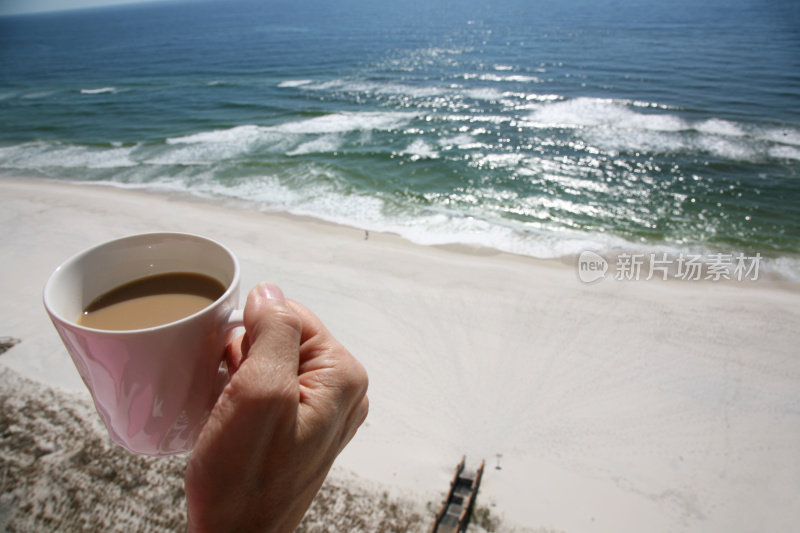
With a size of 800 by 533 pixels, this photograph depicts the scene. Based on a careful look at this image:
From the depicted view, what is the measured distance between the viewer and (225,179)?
457 inches

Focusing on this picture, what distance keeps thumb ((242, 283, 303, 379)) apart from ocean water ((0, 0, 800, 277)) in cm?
729

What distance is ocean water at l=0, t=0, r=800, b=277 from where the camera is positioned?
961 centimetres

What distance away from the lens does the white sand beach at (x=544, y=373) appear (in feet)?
13.0

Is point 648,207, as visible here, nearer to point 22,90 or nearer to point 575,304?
point 575,304

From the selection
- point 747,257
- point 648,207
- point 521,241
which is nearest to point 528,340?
point 521,241

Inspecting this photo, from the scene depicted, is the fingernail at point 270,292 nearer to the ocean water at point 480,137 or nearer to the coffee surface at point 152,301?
the coffee surface at point 152,301

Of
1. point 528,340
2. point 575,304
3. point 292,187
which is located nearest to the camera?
point 528,340

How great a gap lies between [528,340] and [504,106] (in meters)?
13.7

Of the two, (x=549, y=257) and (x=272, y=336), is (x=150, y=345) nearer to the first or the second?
(x=272, y=336)

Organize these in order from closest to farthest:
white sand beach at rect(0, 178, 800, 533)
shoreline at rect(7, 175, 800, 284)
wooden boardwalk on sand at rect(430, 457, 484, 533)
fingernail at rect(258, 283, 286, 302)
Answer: fingernail at rect(258, 283, 286, 302), wooden boardwalk on sand at rect(430, 457, 484, 533), white sand beach at rect(0, 178, 800, 533), shoreline at rect(7, 175, 800, 284)

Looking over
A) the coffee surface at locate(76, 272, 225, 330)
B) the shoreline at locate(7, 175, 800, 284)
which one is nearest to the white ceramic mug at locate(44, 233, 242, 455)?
the coffee surface at locate(76, 272, 225, 330)

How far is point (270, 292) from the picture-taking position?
1.33 meters

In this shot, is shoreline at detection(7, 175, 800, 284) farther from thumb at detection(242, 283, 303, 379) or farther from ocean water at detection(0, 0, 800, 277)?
thumb at detection(242, 283, 303, 379)

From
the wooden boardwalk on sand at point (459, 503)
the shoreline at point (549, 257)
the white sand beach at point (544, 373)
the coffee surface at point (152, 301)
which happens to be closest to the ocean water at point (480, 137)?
the shoreline at point (549, 257)
